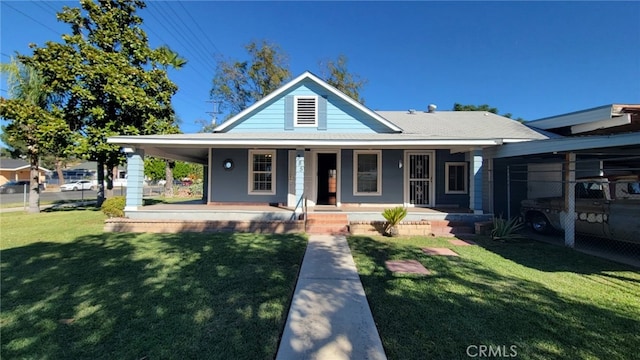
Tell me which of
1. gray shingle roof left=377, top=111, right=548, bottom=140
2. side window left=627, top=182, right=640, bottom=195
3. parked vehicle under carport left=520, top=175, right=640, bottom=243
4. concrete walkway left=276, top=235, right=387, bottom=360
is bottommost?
concrete walkway left=276, top=235, right=387, bottom=360

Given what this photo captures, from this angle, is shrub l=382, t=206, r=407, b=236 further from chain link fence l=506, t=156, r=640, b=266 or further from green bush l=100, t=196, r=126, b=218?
green bush l=100, t=196, r=126, b=218

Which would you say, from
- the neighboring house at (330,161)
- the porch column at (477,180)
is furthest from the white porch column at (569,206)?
the neighboring house at (330,161)

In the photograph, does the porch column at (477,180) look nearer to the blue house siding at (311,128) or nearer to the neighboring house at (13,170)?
the blue house siding at (311,128)

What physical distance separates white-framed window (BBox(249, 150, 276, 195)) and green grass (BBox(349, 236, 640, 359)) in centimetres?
583

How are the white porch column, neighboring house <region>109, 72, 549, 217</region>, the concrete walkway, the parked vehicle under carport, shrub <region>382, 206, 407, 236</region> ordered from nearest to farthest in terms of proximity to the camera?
the concrete walkway, the parked vehicle under carport, the white porch column, shrub <region>382, 206, 407, 236</region>, neighboring house <region>109, 72, 549, 217</region>

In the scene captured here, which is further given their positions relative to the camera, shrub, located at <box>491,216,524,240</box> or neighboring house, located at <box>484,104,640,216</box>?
shrub, located at <box>491,216,524,240</box>

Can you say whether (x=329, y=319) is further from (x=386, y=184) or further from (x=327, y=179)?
(x=327, y=179)

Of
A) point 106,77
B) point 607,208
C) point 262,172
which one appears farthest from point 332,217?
point 106,77

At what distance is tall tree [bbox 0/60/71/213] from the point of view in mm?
11408

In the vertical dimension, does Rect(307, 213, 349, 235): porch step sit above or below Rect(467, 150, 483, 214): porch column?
below

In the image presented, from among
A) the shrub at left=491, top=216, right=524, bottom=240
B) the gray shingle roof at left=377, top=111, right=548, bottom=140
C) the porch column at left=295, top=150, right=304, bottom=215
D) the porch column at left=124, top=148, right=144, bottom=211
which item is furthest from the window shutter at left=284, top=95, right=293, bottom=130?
the shrub at left=491, top=216, right=524, bottom=240

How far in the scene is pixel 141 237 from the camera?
301 inches

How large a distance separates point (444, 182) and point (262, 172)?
7171 mm

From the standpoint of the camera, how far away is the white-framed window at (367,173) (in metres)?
10.9
